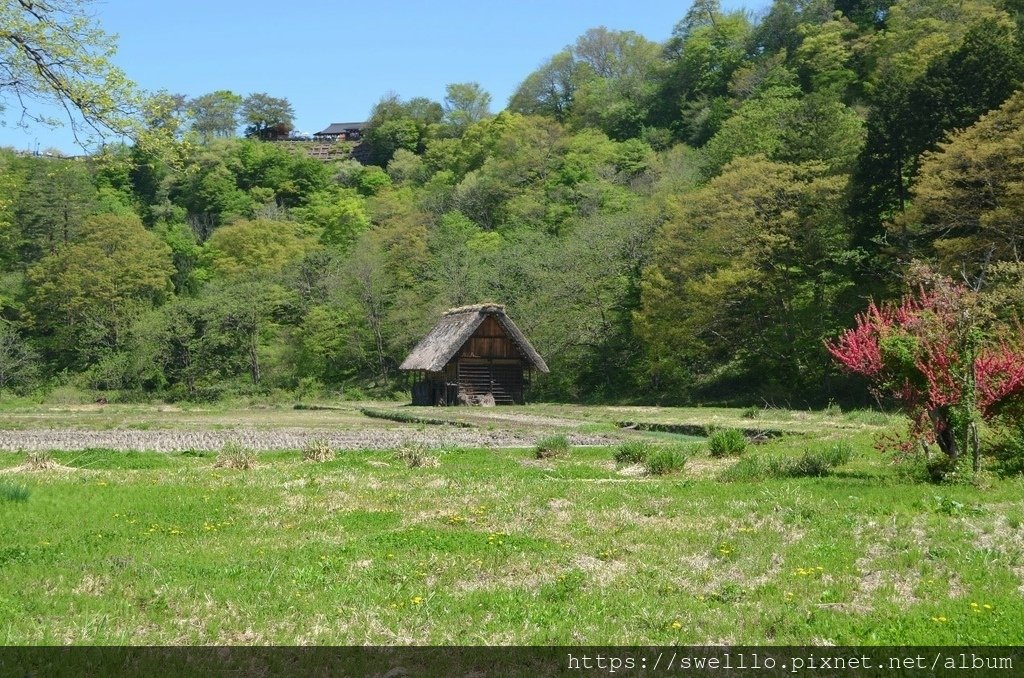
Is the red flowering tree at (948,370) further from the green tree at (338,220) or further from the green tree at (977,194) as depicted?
the green tree at (338,220)

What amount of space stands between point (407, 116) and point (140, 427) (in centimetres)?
14561

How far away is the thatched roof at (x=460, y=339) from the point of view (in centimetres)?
5406

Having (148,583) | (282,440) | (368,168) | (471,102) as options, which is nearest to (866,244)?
(282,440)

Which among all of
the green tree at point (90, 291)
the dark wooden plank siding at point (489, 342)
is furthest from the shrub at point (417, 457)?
the green tree at point (90, 291)

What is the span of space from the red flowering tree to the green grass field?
3.48 ft

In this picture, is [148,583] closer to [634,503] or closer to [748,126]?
[634,503]

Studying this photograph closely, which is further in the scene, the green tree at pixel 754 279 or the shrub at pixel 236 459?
the green tree at pixel 754 279

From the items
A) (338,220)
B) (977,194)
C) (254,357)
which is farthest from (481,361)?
(338,220)

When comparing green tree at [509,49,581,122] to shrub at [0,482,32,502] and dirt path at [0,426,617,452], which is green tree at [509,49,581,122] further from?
shrub at [0,482,32,502]

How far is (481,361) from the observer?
56688mm

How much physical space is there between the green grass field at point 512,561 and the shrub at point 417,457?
2.65 m

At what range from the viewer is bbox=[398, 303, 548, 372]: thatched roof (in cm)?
5406

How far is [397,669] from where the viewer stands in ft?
21.7

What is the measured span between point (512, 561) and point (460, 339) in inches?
1758
